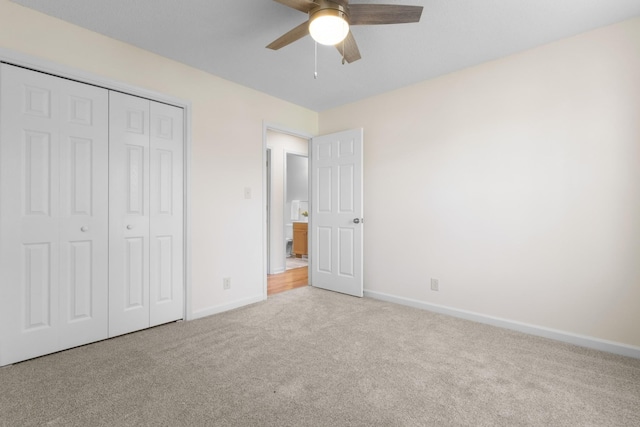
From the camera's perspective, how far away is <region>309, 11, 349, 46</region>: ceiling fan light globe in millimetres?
1686


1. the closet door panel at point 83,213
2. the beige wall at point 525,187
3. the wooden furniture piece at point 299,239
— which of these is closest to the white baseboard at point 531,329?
the beige wall at point 525,187

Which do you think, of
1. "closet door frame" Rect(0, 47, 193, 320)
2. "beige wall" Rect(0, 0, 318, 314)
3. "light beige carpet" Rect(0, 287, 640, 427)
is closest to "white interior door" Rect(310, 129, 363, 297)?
"beige wall" Rect(0, 0, 318, 314)

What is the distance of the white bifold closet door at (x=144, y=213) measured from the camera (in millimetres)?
2512

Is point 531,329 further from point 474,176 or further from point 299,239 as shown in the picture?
point 299,239

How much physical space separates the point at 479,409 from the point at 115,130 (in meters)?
3.19

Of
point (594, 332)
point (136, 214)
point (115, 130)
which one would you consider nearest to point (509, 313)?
point (594, 332)

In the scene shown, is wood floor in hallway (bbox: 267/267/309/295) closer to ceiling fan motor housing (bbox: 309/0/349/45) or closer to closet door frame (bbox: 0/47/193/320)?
closet door frame (bbox: 0/47/193/320)

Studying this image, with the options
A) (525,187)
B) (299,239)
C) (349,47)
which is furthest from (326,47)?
(299,239)

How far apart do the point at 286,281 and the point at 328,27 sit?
3.63m

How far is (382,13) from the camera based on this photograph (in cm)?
170

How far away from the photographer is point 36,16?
2135 millimetres

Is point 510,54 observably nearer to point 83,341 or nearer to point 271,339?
point 271,339

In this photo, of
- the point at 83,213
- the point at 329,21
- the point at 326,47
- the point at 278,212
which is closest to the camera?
the point at 329,21

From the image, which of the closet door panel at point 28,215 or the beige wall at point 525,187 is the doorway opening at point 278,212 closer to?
the beige wall at point 525,187
